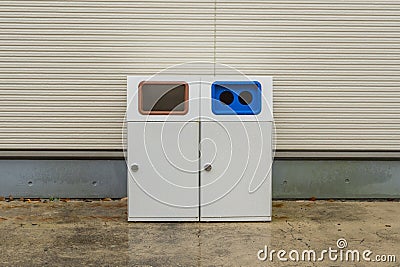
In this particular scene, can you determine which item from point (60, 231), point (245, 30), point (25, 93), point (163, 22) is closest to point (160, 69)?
point (163, 22)

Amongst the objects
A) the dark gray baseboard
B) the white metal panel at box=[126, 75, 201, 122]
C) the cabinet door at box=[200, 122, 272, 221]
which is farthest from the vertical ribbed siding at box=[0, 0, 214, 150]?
the cabinet door at box=[200, 122, 272, 221]

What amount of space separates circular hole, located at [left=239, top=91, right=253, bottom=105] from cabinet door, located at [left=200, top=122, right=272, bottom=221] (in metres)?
0.16

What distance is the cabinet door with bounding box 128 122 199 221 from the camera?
15.6 feet

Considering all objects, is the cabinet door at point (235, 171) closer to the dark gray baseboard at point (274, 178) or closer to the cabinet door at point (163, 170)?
the cabinet door at point (163, 170)

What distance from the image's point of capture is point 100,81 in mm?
5406

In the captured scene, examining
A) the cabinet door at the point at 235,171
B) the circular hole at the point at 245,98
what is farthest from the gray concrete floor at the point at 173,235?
the circular hole at the point at 245,98

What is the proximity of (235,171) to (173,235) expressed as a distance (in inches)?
27.1

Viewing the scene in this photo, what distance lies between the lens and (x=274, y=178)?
5.50 meters

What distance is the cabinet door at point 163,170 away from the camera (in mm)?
4758

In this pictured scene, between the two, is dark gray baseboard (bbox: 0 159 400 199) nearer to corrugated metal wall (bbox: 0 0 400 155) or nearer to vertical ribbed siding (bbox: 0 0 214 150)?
corrugated metal wall (bbox: 0 0 400 155)

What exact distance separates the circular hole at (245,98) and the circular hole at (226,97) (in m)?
0.08

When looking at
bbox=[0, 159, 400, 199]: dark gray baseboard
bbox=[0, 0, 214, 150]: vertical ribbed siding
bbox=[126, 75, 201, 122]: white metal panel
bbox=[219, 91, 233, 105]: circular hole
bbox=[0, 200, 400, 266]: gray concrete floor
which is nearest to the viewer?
bbox=[0, 200, 400, 266]: gray concrete floor

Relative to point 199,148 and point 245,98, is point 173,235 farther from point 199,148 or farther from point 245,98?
point 245,98

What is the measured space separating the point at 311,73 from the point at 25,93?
2394mm
